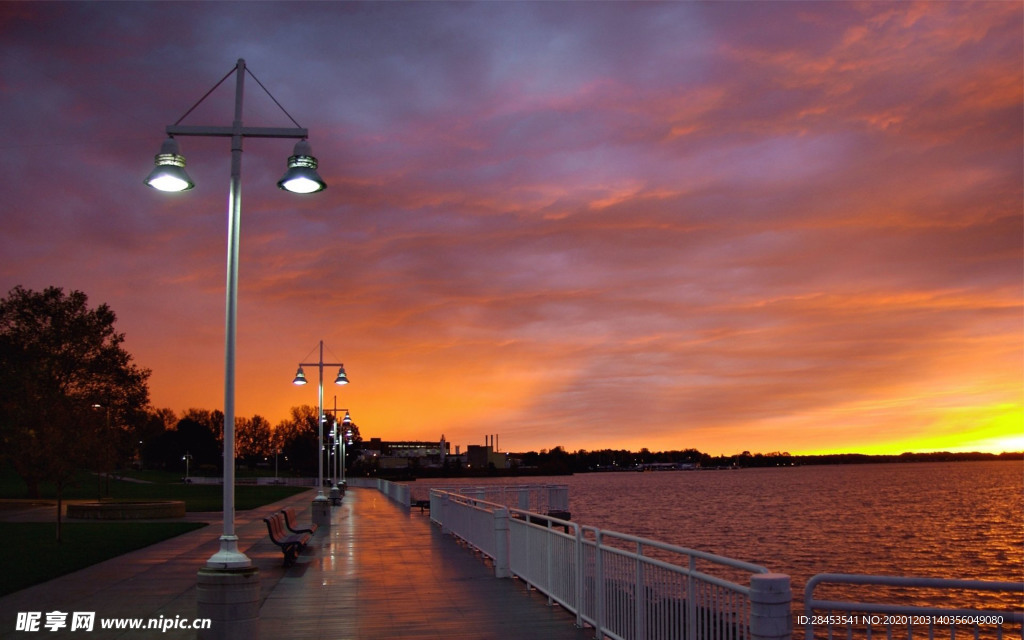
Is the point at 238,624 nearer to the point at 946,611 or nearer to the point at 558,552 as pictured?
the point at 558,552

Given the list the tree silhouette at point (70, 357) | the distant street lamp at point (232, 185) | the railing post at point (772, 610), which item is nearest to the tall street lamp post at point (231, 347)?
the distant street lamp at point (232, 185)

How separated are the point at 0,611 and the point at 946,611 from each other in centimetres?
1149

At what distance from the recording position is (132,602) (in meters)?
12.4

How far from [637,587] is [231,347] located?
4.67m

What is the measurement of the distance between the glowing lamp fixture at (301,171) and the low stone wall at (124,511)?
26.2 m

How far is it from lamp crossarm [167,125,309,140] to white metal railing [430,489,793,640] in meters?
5.49

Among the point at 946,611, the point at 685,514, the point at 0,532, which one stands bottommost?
the point at 685,514

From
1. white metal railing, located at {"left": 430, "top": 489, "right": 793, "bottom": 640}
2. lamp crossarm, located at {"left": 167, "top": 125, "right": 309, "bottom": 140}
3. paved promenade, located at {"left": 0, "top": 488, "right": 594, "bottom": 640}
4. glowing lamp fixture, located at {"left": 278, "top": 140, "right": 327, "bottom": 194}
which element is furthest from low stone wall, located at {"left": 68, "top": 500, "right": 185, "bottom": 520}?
glowing lamp fixture, located at {"left": 278, "top": 140, "right": 327, "bottom": 194}

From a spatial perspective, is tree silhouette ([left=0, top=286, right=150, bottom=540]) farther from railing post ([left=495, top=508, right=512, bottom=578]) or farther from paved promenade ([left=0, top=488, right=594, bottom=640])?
railing post ([left=495, top=508, right=512, bottom=578])

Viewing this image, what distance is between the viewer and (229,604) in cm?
821

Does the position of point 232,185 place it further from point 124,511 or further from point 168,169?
point 124,511

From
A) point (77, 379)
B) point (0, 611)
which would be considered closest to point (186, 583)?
point (0, 611)

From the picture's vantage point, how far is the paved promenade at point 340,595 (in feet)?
34.0

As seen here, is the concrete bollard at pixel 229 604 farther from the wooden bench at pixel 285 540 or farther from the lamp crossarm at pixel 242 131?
the wooden bench at pixel 285 540
